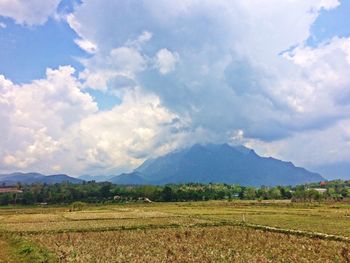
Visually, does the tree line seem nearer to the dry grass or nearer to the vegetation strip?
the dry grass

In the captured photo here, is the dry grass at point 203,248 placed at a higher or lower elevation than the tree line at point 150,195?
lower

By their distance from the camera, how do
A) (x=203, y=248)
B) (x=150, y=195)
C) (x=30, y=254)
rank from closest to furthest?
(x=203, y=248) → (x=30, y=254) → (x=150, y=195)

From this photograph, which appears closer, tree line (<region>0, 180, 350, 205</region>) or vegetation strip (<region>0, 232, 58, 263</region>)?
vegetation strip (<region>0, 232, 58, 263</region>)

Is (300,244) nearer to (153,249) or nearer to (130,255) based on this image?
(153,249)

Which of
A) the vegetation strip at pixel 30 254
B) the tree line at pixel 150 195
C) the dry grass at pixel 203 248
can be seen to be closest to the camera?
the dry grass at pixel 203 248

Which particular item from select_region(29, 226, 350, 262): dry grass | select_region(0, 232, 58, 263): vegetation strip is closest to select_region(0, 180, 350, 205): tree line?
select_region(29, 226, 350, 262): dry grass

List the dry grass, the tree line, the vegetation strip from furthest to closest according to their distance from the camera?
the tree line
the vegetation strip
the dry grass

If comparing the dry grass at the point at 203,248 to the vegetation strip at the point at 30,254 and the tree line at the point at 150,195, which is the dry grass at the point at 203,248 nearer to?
the vegetation strip at the point at 30,254

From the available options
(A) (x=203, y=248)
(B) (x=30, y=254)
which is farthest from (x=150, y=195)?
(A) (x=203, y=248)

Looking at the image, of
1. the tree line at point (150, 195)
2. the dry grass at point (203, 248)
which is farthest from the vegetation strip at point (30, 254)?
the tree line at point (150, 195)

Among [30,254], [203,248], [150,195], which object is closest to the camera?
[203,248]

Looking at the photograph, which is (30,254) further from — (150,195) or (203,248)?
(150,195)

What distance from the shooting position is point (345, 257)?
2009 centimetres

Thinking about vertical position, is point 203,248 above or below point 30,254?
above
